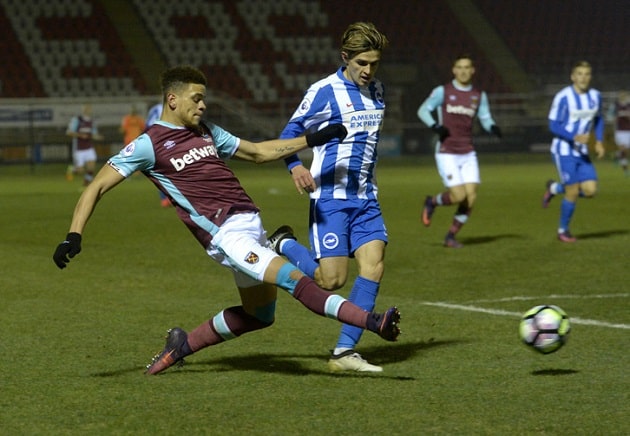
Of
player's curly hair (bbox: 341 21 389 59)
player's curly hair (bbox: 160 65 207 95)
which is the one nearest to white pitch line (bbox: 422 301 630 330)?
player's curly hair (bbox: 341 21 389 59)

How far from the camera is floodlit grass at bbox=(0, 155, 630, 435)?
17.0 feet

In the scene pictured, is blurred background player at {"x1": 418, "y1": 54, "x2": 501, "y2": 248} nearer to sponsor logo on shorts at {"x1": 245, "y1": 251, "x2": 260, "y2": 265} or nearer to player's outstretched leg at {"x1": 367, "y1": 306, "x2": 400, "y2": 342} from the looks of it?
sponsor logo on shorts at {"x1": 245, "y1": 251, "x2": 260, "y2": 265}

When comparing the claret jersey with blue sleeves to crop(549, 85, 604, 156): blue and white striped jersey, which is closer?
the claret jersey with blue sleeves

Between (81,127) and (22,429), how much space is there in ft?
76.5

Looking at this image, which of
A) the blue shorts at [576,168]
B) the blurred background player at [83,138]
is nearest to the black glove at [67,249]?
the blue shorts at [576,168]

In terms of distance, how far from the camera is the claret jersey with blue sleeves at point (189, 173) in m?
5.83

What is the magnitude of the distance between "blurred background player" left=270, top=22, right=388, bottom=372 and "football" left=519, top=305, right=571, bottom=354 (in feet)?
2.98

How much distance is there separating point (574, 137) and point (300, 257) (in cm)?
736

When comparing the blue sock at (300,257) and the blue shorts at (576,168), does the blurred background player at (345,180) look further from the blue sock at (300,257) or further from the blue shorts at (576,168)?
the blue shorts at (576,168)

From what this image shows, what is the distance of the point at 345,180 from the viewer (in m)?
6.77

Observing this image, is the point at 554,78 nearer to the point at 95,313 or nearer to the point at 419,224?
the point at 419,224

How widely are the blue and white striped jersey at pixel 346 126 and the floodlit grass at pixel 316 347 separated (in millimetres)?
1036

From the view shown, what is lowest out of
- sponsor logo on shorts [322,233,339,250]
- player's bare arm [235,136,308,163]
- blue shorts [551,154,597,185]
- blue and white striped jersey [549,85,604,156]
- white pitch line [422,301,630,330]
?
sponsor logo on shorts [322,233,339,250]

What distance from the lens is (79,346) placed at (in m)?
7.11
